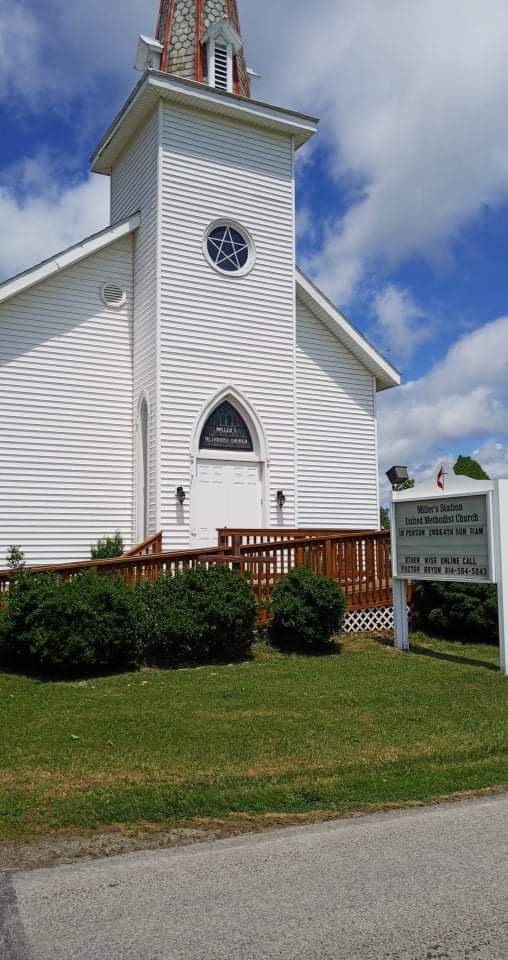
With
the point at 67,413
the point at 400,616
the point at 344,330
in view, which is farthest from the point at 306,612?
the point at 344,330

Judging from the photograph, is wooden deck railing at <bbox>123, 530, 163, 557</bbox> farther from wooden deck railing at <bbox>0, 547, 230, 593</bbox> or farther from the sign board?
the sign board

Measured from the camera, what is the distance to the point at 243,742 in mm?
6699

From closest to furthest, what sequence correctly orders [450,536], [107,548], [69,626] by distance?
[69,626] < [450,536] < [107,548]

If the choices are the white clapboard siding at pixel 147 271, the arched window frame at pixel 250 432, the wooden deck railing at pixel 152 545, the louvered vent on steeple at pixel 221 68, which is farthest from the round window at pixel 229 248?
the wooden deck railing at pixel 152 545

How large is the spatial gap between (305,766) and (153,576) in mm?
6450

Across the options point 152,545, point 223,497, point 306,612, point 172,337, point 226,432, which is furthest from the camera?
point 226,432

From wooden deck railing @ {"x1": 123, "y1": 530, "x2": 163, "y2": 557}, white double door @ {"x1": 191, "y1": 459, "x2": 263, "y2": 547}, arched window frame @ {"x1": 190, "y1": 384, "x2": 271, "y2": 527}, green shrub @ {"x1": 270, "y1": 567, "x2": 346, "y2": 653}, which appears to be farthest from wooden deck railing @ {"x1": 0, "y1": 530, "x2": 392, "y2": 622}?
arched window frame @ {"x1": 190, "y1": 384, "x2": 271, "y2": 527}

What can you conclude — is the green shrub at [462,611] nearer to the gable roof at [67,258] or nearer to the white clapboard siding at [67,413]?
the white clapboard siding at [67,413]

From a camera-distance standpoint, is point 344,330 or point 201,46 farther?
point 344,330

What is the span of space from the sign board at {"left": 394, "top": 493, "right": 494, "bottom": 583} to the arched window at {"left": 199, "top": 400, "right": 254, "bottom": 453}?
18.2 ft

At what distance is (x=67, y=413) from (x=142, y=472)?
1.93m

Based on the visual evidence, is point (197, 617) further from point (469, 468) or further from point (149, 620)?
point (469, 468)

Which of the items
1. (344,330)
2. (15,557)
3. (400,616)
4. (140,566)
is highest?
(344,330)

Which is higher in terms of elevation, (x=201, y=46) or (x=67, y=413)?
(x=201, y=46)
